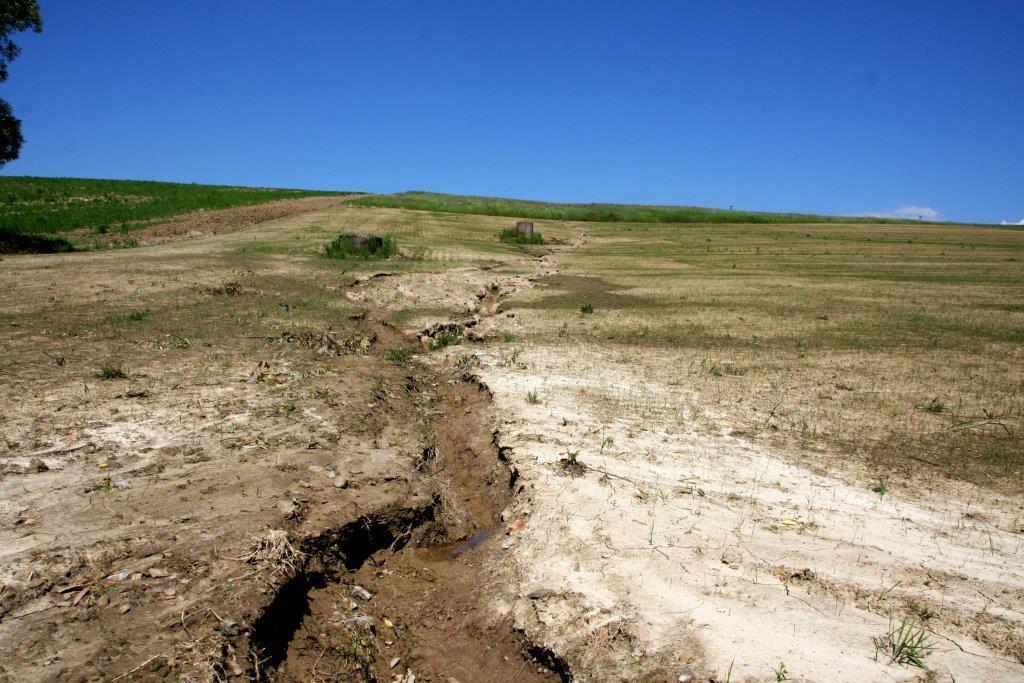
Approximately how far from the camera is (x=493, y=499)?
21.0ft

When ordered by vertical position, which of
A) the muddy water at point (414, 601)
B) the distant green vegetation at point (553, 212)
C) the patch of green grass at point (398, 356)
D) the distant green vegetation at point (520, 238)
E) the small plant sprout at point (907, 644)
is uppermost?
the distant green vegetation at point (553, 212)

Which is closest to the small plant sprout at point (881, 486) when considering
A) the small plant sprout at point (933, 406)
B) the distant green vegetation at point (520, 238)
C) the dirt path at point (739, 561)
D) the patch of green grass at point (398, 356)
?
the dirt path at point (739, 561)

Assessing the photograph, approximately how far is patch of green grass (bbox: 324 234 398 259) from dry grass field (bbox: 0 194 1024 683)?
7629 millimetres

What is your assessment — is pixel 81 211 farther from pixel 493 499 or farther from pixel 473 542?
pixel 473 542

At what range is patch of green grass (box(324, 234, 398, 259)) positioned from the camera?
66.9ft

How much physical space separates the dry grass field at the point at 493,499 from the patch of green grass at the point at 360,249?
300 inches

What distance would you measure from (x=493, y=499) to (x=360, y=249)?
15895 millimetres

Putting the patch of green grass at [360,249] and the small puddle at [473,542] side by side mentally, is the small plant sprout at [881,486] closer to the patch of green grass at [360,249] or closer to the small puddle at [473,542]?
the small puddle at [473,542]

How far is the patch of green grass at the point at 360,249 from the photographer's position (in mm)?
20406

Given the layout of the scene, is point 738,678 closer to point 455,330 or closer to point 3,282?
point 455,330

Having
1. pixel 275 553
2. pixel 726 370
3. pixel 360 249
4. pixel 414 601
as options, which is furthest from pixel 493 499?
pixel 360 249

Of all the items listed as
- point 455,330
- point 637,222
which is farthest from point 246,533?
point 637,222

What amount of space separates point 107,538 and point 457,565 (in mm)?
2693

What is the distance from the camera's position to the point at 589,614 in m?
4.34
